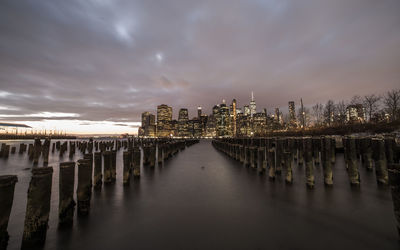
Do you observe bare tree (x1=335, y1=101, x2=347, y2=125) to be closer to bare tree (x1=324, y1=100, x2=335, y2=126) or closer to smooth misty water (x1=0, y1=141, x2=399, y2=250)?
bare tree (x1=324, y1=100, x2=335, y2=126)

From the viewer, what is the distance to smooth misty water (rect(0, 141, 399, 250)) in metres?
4.21

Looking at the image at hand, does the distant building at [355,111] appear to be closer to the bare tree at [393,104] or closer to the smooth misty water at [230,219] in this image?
the bare tree at [393,104]

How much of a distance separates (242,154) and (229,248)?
1247cm

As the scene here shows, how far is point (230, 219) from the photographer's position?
538 cm

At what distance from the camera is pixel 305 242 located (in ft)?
13.5

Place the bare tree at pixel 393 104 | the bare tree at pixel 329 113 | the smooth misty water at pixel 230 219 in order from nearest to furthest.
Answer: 1. the smooth misty water at pixel 230 219
2. the bare tree at pixel 393 104
3. the bare tree at pixel 329 113

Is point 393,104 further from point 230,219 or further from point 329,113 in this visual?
point 230,219

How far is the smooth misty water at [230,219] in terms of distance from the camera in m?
4.21

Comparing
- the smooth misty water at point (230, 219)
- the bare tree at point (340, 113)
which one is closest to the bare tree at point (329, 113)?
the bare tree at point (340, 113)

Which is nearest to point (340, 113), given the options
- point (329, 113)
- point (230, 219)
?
point (329, 113)

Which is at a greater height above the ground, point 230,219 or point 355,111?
point 355,111

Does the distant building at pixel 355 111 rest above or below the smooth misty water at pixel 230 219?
above

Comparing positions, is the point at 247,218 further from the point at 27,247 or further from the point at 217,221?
the point at 27,247

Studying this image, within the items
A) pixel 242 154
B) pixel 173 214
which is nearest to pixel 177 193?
pixel 173 214
